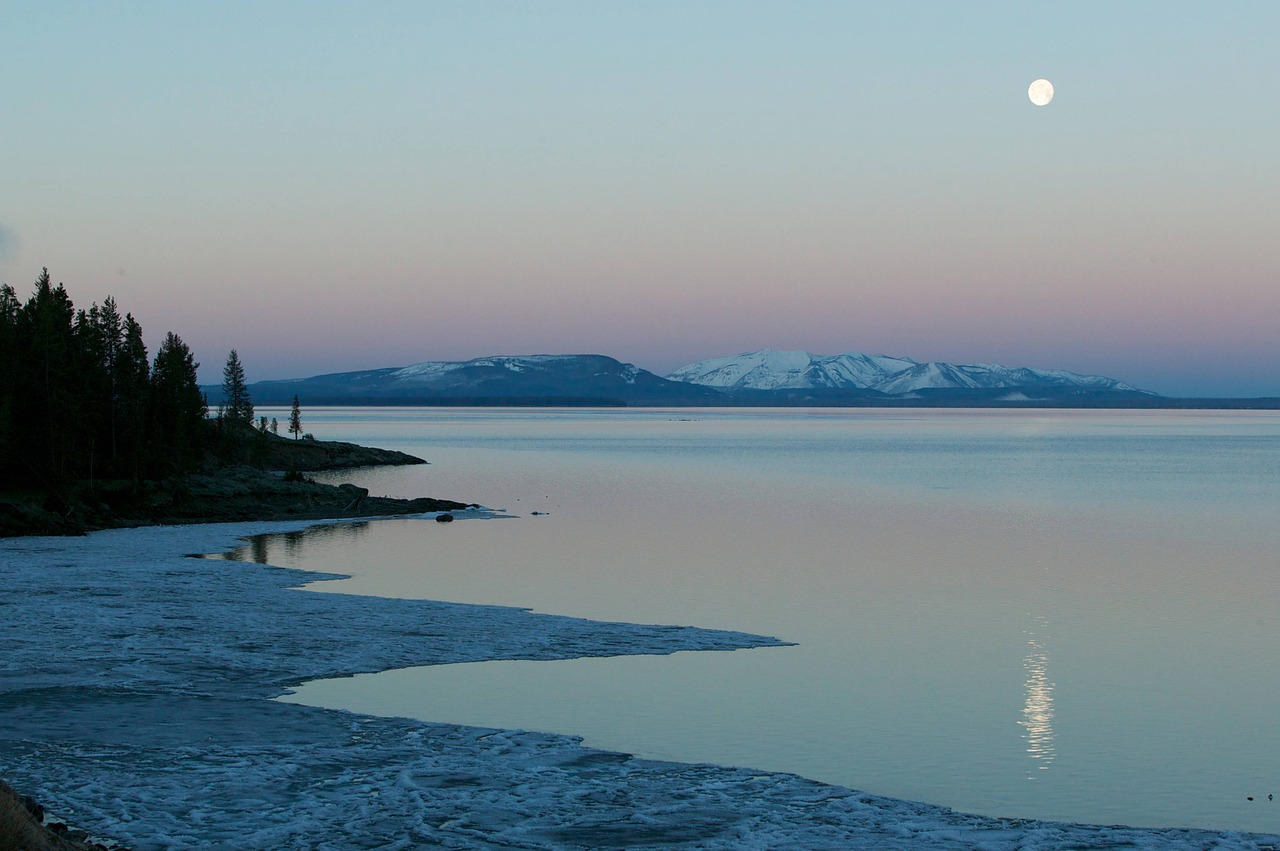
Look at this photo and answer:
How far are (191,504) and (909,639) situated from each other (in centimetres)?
3836

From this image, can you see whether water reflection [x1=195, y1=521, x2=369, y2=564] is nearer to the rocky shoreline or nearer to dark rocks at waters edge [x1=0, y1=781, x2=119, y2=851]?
the rocky shoreline

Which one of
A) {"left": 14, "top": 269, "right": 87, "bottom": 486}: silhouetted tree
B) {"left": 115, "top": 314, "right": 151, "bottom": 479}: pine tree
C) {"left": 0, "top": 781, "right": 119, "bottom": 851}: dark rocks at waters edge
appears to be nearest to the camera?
{"left": 0, "top": 781, "right": 119, "bottom": 851}: dark rocks at waters edge

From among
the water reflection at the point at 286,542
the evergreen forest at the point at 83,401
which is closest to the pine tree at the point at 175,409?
the evergreen forest at the point at 83,401

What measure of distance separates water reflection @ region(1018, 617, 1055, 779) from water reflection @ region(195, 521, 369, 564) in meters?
24.0

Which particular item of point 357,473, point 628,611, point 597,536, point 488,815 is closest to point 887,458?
point 357,473

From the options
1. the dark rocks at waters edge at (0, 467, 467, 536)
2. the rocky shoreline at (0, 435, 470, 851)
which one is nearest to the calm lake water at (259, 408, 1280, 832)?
the dark rocks at waters edge at (0, 467, 467, 536)

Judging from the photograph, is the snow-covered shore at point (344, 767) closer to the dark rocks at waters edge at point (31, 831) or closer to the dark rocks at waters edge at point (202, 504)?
the dark rocks at waters edge at point (31, 831)

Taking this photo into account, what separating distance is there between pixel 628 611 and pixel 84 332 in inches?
1881

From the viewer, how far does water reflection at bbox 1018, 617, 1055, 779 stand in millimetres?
16797

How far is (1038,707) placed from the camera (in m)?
19.4

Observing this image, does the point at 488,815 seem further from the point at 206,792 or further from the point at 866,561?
the point at 866,561

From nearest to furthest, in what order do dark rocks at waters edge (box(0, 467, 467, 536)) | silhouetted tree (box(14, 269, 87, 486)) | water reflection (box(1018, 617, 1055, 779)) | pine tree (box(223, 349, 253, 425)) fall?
water reflection (box(1018, 617, 1055, 779)), dark rocks at waters edge (box(0, 467, 467, 536)), silhouetted tree (box(14, 269, 87, 486)), pine tree (box(223, 349, 253, 425))

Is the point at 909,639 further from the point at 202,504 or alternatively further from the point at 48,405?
the point at 48,405

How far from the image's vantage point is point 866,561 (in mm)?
38719
